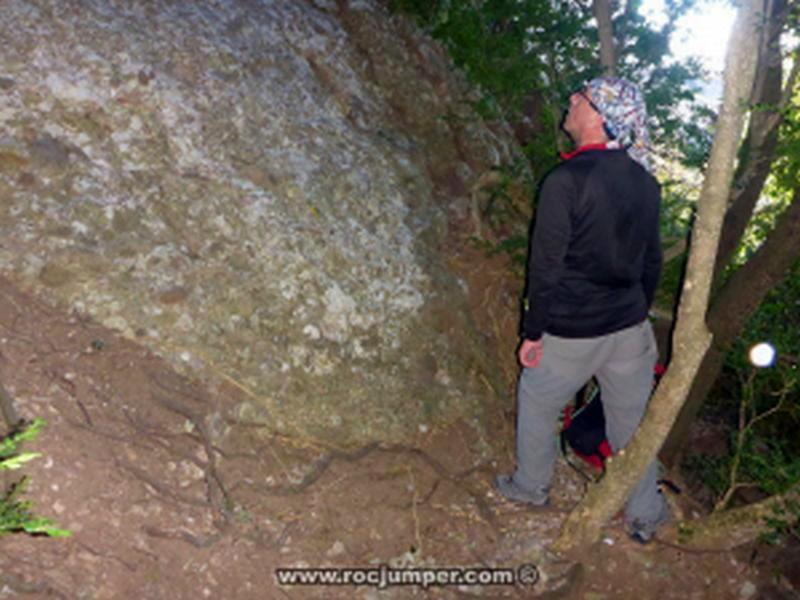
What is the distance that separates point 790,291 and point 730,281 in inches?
30.3

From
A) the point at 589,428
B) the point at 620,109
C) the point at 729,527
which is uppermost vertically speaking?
the point at 620,109

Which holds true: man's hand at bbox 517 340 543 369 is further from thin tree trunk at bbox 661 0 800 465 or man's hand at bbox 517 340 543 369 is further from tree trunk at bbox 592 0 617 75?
tree trunk at bbox 592 0 617 75

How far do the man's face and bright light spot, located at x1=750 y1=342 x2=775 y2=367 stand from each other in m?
2.40

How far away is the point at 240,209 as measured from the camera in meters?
4.99

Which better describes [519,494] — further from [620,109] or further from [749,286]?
[620,109]

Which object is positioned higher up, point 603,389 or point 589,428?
point 603,389

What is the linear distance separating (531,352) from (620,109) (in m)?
1.39

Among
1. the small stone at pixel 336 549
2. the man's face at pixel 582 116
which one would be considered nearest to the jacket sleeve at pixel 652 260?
the man's face at pixel 582 116

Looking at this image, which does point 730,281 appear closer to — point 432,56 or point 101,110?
point 432,56

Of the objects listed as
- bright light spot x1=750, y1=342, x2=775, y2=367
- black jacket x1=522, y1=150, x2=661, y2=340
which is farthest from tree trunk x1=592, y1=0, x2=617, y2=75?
bright light spot x1=750, y1=342, x2=775, y2=367

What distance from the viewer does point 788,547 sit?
191 inches

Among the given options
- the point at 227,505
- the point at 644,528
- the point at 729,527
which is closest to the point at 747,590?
the point at 729,527

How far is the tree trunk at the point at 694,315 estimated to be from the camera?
290 centimetres

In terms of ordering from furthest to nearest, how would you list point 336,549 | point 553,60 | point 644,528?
point 553,60 < point 644,528 < point 336,549
